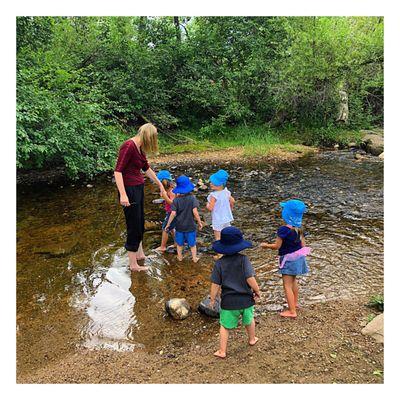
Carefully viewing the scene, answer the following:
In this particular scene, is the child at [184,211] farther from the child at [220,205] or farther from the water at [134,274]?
the water at [134,274]

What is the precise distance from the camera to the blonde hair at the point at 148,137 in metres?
4.75

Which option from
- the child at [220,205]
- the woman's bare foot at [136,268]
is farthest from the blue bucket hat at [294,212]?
the woman's bare foot at [136,268]

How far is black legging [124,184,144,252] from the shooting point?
4.99 meters

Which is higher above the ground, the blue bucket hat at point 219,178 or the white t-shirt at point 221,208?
the blue bucket hat at point 219,178

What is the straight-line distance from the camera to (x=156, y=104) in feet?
63.1

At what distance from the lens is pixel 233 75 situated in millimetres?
20109

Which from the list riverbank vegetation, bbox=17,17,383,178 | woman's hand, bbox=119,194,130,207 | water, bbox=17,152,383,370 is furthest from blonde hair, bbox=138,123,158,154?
riverbank vegetation, bbox=17,17,383,178

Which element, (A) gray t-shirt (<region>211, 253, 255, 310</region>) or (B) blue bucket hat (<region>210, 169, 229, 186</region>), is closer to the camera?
(A) gray t-shirt (<region>211, 253, 255, 310</region>)

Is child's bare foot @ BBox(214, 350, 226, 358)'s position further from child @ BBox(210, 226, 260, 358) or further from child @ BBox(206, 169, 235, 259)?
child @ BBox(206, 169, 235, 259)

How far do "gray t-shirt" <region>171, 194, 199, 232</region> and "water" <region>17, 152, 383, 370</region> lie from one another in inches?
23.2

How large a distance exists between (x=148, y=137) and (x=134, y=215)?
1063 millimetres

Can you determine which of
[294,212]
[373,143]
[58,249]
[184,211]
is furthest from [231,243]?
[373,143]

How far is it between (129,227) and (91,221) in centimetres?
289

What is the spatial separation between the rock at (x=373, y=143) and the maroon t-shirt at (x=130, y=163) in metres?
12.9
